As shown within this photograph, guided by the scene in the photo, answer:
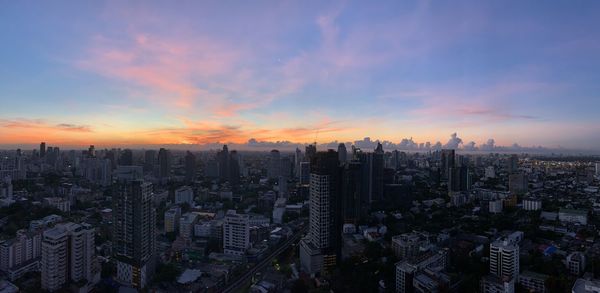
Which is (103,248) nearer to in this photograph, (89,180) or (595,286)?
(595,286)

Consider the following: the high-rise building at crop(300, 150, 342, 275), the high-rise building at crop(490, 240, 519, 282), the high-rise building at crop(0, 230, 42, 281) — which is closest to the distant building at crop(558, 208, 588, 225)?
the high-rise building at crop(490, 240, 519, 282)

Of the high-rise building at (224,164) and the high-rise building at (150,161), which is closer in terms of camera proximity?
the high-rise building at (224,164)

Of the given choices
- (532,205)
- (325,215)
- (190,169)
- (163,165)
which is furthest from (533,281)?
(163,165)

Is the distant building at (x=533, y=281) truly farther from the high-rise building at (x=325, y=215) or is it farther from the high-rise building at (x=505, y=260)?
the high-rise building at (x=325, y=215)

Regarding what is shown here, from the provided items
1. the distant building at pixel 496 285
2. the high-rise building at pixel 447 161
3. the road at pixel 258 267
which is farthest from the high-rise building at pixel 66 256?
the high-rise building at pixel 447 161

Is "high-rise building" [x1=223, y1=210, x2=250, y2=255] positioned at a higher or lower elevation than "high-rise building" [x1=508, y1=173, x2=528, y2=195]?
lower

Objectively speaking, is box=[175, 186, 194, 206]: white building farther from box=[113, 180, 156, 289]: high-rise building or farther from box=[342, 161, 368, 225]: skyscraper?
box=[113, 180, 156, 289]: high-rise building

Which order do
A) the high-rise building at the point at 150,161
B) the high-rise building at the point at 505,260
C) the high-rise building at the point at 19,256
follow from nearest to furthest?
the high-rise building at the point at 505,260
the high-rise building at the point at 19,256
the high-rise building at the point at 150,161
